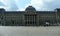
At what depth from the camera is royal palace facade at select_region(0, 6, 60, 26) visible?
102m

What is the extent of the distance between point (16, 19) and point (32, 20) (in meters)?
9.54

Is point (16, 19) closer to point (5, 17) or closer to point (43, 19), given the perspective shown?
point (5, 17)

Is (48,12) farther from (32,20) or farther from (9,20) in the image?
(9,20)

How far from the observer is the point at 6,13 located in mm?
106000

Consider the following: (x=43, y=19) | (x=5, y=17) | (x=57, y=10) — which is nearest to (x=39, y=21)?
(x=43, y=19)

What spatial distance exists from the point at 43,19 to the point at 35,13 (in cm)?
651

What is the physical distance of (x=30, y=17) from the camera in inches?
4158

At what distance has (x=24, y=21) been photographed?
339ft

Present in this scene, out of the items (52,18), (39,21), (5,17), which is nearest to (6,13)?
(5,17)

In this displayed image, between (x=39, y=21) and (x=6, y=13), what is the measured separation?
20.1 m

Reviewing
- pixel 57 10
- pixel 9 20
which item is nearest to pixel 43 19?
pixel 57 10

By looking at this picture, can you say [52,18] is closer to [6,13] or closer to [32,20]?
[32,20]

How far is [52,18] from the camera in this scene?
10488 centimetres

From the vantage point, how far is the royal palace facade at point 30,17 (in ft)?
336
